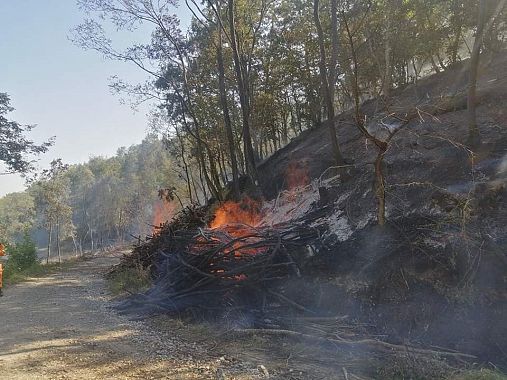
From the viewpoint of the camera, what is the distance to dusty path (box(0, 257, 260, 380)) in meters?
5.39

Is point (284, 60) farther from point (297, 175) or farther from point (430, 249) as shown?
point (430, 249)

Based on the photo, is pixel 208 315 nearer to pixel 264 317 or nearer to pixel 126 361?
pixel 264 317

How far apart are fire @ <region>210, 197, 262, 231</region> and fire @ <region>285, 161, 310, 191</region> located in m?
1.61

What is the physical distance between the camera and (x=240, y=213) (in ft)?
53.6

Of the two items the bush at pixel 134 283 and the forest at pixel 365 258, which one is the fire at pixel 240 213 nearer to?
the forest at pixel 365 258

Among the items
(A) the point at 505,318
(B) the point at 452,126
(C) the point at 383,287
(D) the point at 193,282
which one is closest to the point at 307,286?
(C) the point at 383,287

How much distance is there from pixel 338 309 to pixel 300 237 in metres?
2.03

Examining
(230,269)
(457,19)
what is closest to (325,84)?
(230,269)

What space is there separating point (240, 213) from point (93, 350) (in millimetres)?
10314

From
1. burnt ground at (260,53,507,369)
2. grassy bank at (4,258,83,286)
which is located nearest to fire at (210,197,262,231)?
burnt ground at (260,53,507,369)

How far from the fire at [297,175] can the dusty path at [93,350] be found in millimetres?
8770

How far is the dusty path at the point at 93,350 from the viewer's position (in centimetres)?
539

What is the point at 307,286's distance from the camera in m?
8.52

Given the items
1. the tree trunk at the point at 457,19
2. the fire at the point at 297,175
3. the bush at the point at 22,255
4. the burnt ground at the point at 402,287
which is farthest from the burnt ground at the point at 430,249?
the bush at the point at 22,255
